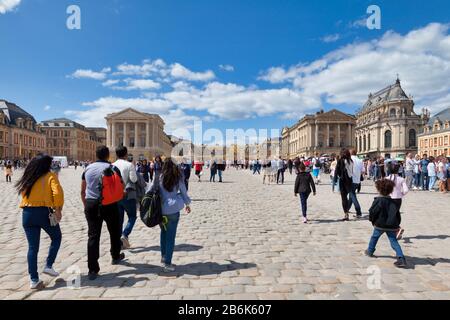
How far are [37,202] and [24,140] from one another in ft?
296

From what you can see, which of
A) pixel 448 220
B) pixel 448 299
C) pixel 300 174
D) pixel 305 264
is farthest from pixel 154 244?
pixel 448 220

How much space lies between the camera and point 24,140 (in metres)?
79.2

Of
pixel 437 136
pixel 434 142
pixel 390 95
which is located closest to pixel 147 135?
pixel 390 95

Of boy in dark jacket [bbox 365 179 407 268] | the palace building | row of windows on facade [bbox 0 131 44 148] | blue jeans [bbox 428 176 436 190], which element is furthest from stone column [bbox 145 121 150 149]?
boy in dark jacket [bbox 365 179 407 268]

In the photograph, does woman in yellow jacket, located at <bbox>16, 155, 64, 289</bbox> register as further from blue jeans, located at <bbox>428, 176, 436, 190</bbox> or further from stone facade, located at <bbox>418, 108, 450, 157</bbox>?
stone facade, located at <bbox>418, 108, 450, 157</bbox>

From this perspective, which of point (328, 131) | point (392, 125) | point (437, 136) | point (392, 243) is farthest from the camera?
point (328, 131)

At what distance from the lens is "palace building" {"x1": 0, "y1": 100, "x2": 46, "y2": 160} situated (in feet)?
235

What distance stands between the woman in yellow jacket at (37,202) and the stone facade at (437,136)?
222ft

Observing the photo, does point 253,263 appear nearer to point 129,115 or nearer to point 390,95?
point 129,115

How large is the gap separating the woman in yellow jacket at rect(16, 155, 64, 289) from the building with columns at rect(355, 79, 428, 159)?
8463 centimetres

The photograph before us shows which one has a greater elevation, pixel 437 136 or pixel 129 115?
pixel 129 115
